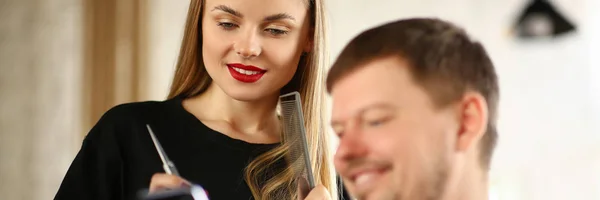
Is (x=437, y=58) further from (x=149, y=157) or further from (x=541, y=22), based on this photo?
(x=541, y=22)

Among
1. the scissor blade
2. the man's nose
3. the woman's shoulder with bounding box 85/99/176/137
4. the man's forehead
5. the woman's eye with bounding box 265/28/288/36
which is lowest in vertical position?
the scissor blade

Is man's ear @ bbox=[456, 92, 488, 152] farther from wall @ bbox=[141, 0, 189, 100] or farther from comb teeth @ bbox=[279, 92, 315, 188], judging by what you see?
wall @ bbox=[141, 0, 189, 100]

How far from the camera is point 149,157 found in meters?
0.73

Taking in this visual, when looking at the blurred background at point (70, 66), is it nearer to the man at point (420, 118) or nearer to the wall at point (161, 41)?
the wall at point (161, 41)

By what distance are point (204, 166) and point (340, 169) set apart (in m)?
0.18

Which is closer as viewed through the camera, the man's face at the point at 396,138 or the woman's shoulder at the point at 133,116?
the man's face at the point at 396,138

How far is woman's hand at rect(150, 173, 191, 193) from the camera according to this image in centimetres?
71

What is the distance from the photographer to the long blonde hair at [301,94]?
74cm

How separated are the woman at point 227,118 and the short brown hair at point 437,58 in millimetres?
127

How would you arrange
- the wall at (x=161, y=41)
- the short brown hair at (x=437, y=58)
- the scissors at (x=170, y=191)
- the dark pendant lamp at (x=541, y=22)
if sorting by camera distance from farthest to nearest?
the dark pendant lamp at (x=541, y=22), the wall at (x=161, y=41), the scissors at (x=170, y=191), the short brown hair at (x=437, y=58)

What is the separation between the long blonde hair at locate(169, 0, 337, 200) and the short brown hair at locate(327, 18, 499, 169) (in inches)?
5.1

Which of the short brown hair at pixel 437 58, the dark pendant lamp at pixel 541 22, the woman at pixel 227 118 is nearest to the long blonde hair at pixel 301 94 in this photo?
the woman at pixel 227 118

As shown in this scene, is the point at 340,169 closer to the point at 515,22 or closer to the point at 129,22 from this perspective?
the point at 129,22

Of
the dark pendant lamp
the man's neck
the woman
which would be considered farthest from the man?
the dark pendant lamp
